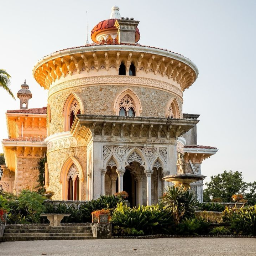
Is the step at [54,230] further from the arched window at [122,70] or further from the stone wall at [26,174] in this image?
the stone wall at [26,174]

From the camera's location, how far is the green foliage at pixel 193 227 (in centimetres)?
1599

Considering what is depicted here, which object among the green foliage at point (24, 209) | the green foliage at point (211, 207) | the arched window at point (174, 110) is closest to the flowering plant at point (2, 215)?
the green foliage at point (24, 209)

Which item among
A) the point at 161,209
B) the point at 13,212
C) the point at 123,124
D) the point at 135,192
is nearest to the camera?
the point at 161,209

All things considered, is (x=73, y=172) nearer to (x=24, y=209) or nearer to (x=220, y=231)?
(x=24, y=209)

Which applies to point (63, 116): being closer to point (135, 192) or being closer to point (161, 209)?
point (135, 192)

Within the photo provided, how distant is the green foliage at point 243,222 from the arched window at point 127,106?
10435 millimetres

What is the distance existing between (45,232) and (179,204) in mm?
4789

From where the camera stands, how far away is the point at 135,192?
26297mm

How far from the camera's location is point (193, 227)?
1600cm

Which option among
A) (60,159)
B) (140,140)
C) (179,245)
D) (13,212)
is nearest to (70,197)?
(60,159)

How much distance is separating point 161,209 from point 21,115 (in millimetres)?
16658

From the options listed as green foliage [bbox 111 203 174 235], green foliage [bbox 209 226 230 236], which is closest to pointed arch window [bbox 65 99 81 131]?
green foliage [bbox 111 203 174 235]

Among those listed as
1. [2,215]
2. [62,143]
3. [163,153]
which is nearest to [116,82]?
[62,143]

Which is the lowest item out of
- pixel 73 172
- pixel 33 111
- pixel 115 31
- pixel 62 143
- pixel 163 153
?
pixel 73 172
